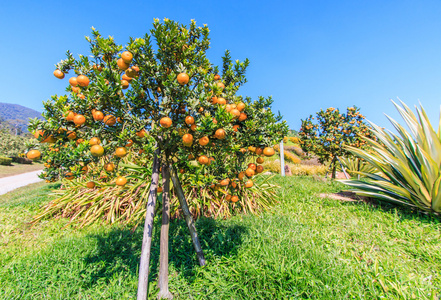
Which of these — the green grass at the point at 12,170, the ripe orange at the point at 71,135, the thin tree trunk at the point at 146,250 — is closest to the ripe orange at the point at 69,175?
the ripe orange at the point at 71,135

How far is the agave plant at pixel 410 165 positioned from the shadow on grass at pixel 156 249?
2.44 m

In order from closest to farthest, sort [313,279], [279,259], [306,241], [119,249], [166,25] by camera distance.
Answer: [166,25]
[313,279]
[279,259]
[306,241]
[119,249]

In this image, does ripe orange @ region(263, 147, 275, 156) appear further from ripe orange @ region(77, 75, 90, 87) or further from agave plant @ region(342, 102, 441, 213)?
agave plant @ region(342, 102, 441, 213)

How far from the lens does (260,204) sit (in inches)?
Answer: 159

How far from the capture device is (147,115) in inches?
72.6

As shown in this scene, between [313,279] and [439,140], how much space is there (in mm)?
2980

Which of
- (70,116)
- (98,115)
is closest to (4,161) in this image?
(70,116)

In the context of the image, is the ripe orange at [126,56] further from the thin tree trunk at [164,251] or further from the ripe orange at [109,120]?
the thin tree trunk at [164,251]

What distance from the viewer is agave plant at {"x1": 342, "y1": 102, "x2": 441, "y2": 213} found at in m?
2.93

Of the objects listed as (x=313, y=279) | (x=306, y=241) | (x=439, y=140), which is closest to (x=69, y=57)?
(x=313, y=279)

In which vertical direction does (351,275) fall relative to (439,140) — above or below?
below

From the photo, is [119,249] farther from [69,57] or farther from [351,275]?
A: [351,275]

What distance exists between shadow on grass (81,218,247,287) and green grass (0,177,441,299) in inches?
0.5

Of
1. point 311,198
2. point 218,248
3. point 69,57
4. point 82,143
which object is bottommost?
point 218,248
